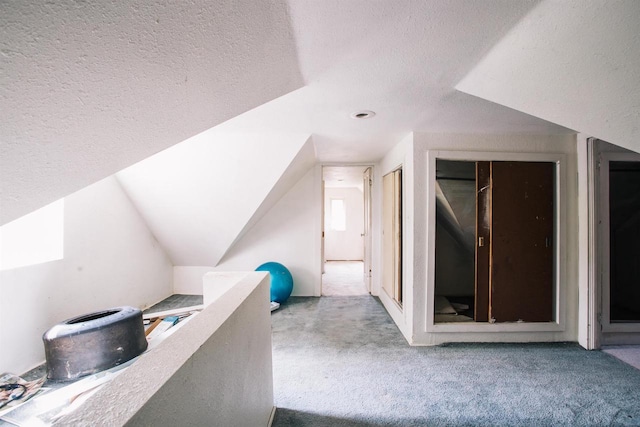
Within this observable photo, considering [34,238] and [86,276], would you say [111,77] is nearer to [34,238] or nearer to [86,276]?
[34,238]

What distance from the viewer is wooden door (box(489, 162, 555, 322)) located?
2.50m

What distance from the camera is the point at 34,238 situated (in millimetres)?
2232

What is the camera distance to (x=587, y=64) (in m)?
1.03

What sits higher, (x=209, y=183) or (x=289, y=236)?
(x=209, y=183)

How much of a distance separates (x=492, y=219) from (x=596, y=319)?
130 centimetres

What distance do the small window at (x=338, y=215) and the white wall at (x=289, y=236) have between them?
3.51 meters

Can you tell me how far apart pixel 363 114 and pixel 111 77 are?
1689mm

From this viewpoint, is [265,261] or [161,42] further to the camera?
[265,261]

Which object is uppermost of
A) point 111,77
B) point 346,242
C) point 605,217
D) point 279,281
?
point 111,77

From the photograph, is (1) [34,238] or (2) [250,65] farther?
(1) [34,238]

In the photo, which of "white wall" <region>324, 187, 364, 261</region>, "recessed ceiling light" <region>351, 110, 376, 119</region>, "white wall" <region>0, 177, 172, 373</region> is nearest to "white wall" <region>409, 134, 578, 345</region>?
"recessed ceiling light" <region>351, 110, 376, 119</region>


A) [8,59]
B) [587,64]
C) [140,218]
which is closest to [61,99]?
[8,59]

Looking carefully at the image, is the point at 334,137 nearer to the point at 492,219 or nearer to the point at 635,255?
the point at 492,219

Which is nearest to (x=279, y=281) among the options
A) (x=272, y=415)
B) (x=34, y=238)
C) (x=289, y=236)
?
(x=289, y=236)
